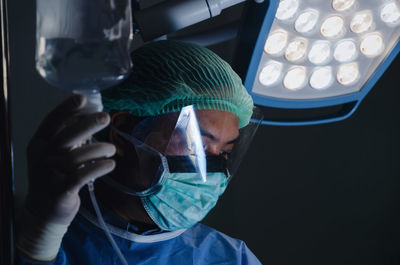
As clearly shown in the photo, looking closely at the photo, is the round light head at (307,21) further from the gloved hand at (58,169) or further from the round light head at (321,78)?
the gloved hand at (58,169)

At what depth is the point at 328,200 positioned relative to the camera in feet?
7.66

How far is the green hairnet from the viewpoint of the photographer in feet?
3.62

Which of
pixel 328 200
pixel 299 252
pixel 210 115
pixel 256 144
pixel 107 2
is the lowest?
pixel 299 252

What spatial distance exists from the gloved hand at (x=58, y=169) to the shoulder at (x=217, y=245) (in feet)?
2.26

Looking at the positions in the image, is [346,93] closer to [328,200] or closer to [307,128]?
[307,128]

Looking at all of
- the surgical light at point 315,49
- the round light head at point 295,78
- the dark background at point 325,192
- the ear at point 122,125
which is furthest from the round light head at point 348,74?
the dark background at point 325,192

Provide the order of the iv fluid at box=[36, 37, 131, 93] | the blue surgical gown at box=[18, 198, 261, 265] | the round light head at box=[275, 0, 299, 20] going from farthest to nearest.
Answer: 1. the blue surgical gown at box=[18, 198, 261, 265]
2. the round light head at box=[275, 0, 299, 20]
3. the iv fluid at box=[36, 37, 131, 93]

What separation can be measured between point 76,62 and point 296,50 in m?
0.64

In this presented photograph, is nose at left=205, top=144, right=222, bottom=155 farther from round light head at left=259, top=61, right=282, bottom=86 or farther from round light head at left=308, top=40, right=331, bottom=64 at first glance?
round light head at left=308, top=40, right=331, bottom=64

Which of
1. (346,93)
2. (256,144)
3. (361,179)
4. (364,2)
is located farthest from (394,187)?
(364,2)

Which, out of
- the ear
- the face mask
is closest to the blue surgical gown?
the face mask

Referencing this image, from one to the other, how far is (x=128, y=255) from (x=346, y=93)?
0.85 meters

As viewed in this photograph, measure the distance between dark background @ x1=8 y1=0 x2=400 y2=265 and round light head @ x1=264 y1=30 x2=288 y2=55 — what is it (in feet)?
4.06

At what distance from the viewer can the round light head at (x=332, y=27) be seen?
40.3 inches
